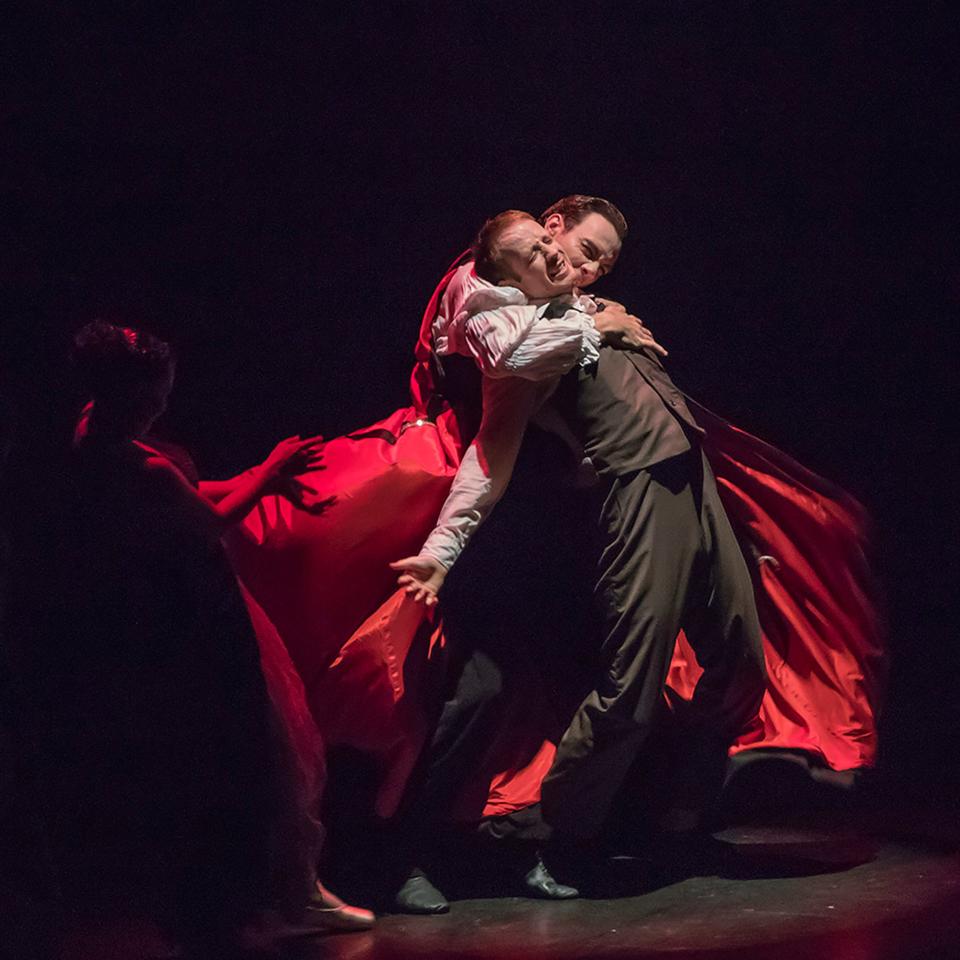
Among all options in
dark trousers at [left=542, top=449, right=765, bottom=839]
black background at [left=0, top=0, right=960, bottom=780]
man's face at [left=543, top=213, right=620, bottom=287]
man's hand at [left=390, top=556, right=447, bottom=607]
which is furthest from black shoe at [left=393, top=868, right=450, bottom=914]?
man's face at [left=543, top=213, right=620, bottom=287]

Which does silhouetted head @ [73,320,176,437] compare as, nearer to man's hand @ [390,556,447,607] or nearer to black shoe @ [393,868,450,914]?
man's hand @ [390,556,447,607]

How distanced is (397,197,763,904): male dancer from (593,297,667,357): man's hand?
0.14 ft

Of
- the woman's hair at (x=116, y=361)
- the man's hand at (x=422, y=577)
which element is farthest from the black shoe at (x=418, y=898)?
the woman's hair at (x=116, y=361)

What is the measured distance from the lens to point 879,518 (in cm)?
412

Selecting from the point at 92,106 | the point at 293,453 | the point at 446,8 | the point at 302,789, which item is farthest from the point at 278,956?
the point at 446,8

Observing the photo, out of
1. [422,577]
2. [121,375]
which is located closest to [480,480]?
[422,577]

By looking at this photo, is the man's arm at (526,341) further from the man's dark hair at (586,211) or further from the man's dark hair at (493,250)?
the man's dark hair at (586,211)

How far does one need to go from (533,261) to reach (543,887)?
1.39 m

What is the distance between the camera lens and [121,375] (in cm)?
278

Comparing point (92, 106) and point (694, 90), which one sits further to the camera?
point (694, 90)

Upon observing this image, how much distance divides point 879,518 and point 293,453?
1901mm

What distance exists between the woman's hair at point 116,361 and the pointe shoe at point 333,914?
1.09 m

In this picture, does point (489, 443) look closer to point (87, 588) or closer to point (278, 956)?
point (87, 588)

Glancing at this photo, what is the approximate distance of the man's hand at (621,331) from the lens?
3238 millimetres
